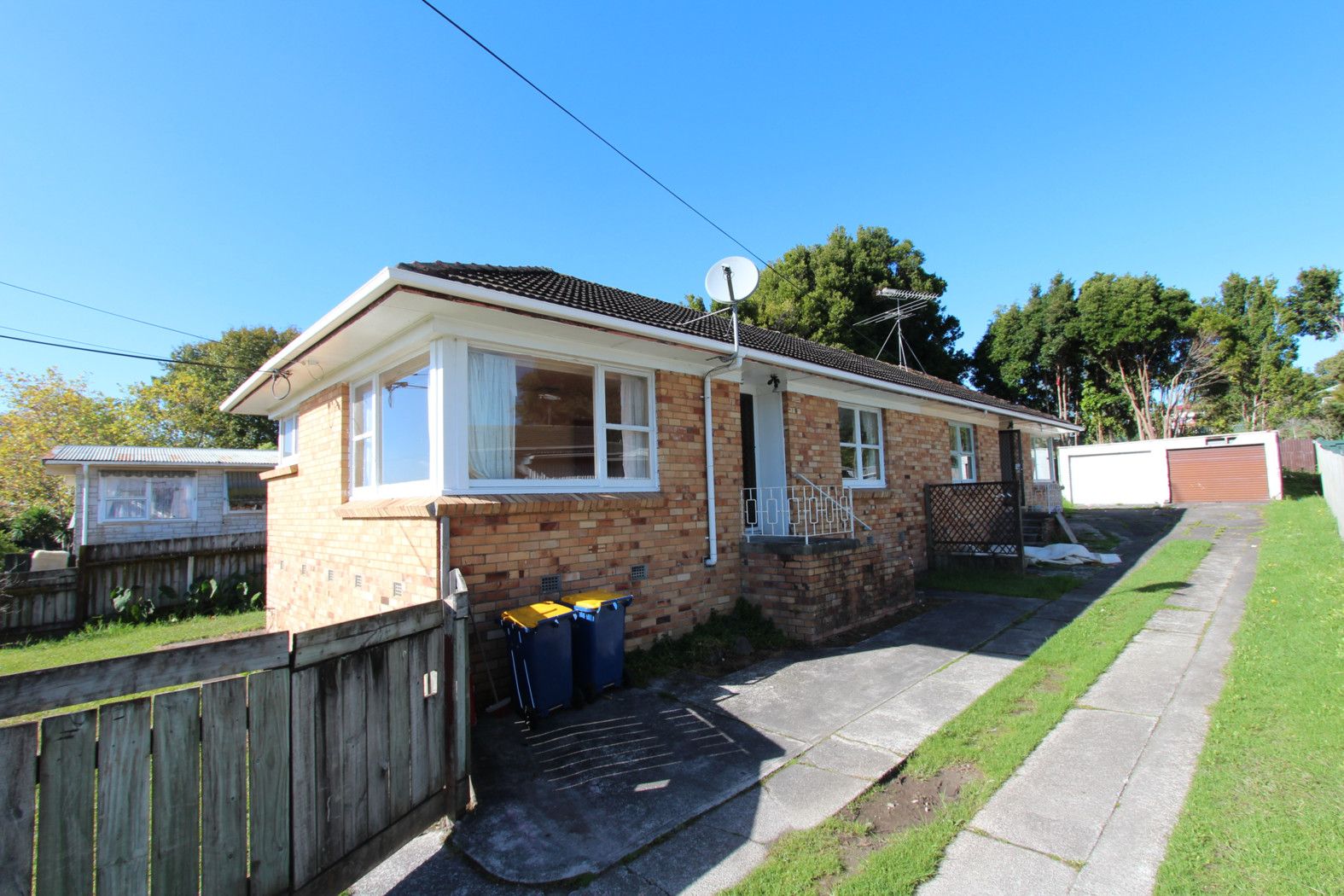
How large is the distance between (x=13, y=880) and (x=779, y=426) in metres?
7.94

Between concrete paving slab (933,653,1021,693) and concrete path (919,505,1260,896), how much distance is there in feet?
2.38

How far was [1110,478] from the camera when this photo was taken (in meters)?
28.2

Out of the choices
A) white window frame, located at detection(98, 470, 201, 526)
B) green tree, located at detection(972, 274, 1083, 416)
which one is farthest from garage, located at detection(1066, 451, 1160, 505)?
white window frame, located at detection(98, 470, 201, 526)

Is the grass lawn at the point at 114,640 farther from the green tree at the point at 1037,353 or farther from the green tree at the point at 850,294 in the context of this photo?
the green tree at the point at 1037,353

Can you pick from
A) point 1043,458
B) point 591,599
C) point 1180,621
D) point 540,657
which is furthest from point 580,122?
point 1043,458

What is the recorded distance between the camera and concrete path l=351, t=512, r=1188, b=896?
2.89 metres

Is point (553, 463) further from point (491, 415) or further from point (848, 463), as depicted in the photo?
point (848, 463)

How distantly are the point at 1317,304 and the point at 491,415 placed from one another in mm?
51931

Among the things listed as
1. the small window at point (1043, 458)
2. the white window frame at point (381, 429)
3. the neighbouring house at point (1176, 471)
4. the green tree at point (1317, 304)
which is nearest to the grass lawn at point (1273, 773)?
the white window frame at point (381, 429)

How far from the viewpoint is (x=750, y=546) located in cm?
754

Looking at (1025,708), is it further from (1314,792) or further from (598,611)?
(598,611)

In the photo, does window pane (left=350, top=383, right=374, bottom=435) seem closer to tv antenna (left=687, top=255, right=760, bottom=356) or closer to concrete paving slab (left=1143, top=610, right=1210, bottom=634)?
tv antenna (left=687, top=255, right=760, bottom=356)

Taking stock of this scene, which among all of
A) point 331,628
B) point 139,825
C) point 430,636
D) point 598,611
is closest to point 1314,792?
point 598,611

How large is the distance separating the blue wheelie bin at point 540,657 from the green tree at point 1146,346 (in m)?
35.5
